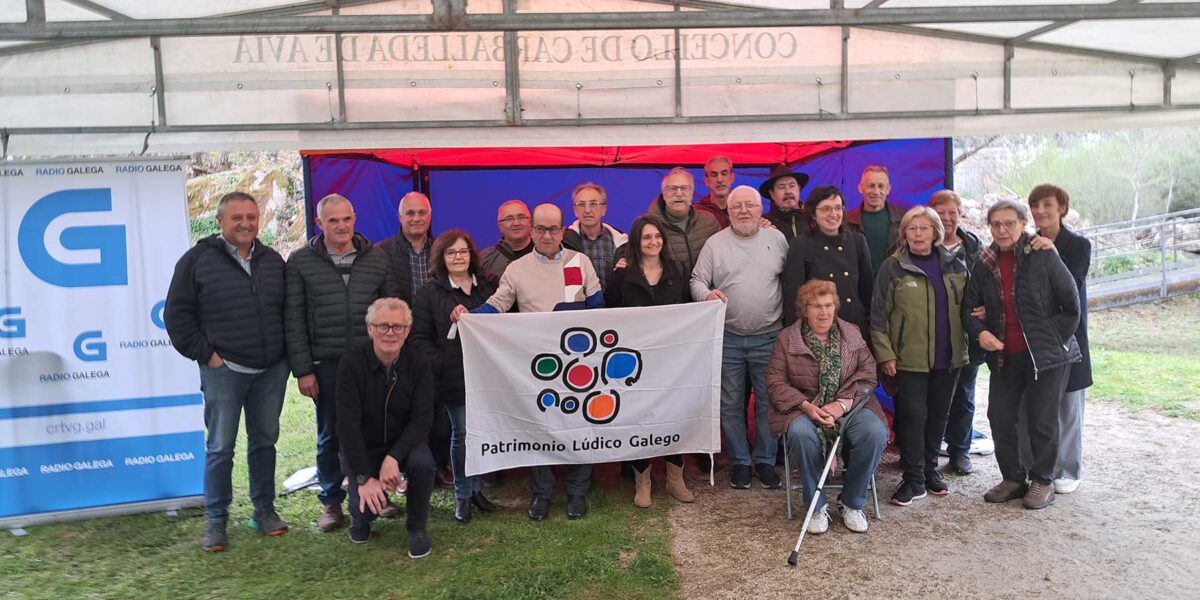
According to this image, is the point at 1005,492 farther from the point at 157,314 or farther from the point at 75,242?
the point at 75,242

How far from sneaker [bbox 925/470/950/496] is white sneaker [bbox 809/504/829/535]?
0.88m

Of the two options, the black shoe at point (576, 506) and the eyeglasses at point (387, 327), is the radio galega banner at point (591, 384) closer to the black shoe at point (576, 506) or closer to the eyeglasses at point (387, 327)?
the black shoe at point (576, 506)

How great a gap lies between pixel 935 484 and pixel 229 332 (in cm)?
377

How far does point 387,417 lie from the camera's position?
3.92 meters

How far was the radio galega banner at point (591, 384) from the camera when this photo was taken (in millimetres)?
4262

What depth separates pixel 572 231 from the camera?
15.9 ft

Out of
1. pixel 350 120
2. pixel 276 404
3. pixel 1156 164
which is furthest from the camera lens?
pixel 1156 164

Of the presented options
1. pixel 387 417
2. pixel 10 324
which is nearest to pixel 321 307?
pixel 387 417

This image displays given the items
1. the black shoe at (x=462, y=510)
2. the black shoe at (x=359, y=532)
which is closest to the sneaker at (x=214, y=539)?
the black shoe at (x=359, y=532)

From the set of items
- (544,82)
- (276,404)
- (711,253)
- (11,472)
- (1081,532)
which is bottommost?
(1081,532)

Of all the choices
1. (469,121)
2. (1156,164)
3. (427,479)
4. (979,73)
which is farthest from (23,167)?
(1156,164)

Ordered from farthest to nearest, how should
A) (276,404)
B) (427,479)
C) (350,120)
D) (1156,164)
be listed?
(1156,164) < (350,120) < (276,404) < (427,479)

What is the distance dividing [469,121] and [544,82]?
46cm

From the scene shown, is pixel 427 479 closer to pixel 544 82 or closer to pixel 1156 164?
pixel 544 82
